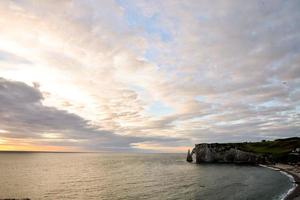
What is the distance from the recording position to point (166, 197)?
6009 cm

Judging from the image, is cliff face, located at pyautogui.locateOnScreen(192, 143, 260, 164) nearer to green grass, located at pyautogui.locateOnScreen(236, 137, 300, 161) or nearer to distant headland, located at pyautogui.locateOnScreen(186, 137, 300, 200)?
distant headland, located at pyautogui.locateOnScreen(186, 137, 300, 200)

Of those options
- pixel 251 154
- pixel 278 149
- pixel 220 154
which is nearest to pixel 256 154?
pixel 251 154

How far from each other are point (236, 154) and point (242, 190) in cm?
9932

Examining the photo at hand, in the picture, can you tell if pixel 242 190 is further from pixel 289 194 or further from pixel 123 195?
pixel 123 195

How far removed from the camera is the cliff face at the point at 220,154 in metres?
156

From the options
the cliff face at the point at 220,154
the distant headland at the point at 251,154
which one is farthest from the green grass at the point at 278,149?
the cliff face at the point at 220,154

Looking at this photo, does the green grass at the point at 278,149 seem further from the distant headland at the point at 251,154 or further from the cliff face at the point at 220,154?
the cliff face at the point at 220,154

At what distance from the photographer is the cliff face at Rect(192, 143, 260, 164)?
155875mm

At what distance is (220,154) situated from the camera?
547ft

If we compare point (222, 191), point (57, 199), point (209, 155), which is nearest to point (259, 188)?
point (222, 191)

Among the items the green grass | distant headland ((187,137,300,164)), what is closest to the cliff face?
distant headland ((187,137,300,164))

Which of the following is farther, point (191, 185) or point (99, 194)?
point (191, 185)

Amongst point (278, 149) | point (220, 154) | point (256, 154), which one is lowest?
point (256, 154)

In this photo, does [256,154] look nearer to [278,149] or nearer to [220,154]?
[220,154]
